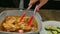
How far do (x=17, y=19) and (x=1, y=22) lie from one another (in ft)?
0.28

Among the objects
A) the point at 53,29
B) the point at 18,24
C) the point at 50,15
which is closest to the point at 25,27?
the point at 18,24

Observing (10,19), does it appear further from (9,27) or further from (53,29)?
(53,29)

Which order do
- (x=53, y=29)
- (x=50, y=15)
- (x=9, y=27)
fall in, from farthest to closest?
(x=50, y=15), (x=53, y=29), (x=9, y=27)

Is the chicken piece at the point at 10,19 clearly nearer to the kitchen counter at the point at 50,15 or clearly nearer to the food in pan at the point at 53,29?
the food in pan at the point at 53,29

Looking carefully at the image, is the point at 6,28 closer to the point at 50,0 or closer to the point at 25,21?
the point at 25,21

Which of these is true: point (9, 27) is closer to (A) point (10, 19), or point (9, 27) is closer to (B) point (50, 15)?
(A) point (10, 19)

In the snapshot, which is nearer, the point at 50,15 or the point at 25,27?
the point at 25,27

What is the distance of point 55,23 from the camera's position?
1.15 meters

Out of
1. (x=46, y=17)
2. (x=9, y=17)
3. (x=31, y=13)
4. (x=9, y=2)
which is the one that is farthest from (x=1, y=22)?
(x=9, y=2)

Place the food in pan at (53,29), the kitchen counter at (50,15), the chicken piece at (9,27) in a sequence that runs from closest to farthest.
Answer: the chicken piece at (9,27), the food in pan at (53,29), the kitchen counter at (50,15)

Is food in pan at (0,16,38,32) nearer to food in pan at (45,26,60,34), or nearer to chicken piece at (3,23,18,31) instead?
chicken piece at (3,23,18,31)

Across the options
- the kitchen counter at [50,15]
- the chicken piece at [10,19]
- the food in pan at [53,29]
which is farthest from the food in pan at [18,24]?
the kitchen counter at [50,15]

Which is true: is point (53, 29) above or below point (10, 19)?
below

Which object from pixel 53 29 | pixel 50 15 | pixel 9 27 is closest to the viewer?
pixel 9 27
